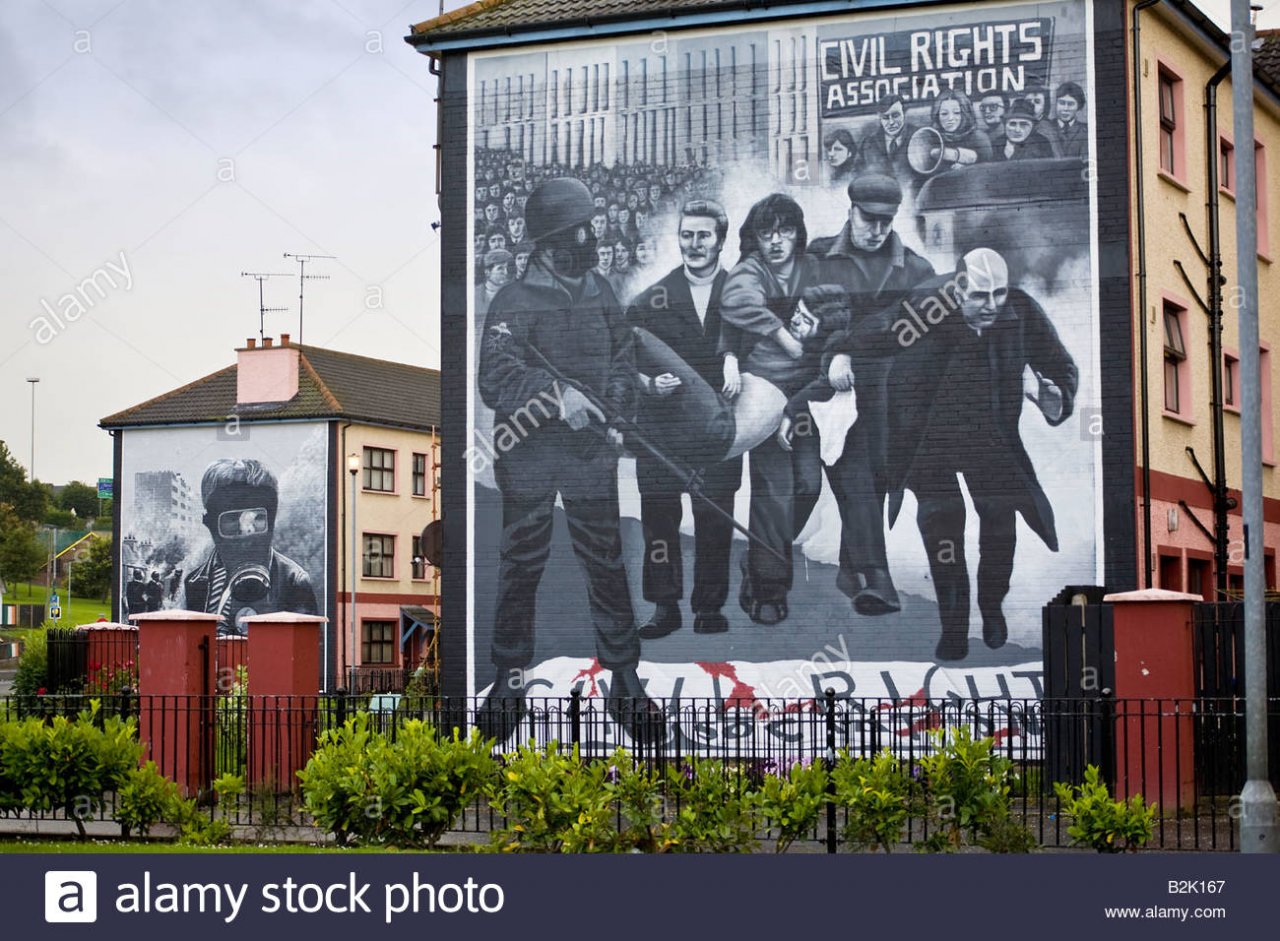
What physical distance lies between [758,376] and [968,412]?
3013 mm

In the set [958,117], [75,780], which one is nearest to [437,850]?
[75,780]

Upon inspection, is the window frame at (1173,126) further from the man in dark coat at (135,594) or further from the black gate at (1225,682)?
the man in dark coat at (135,594)

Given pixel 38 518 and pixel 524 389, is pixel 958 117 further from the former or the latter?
pixel 38 518

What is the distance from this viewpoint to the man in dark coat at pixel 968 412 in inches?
922

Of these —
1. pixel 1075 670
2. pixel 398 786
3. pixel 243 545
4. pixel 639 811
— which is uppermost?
pixel 243 545

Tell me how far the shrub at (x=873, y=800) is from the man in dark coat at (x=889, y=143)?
11.6 m

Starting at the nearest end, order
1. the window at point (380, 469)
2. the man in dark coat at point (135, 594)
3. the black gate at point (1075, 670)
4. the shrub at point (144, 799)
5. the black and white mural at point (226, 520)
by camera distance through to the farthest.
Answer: the shrub at point (144, 799)
the black gate at point (1075, 670)
the black and white mural at point (226, 520)
the man in dark coat at point (135, 594)
the window at point (380, 469)

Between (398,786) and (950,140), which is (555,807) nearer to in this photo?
(398,786)

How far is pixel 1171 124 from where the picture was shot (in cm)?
2538

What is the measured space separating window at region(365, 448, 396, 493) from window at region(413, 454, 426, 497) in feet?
4.90

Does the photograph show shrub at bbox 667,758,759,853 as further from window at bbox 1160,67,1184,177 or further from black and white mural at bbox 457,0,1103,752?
window at bbox 1160,67,1184,177

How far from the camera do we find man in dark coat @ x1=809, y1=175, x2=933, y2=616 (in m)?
23.9

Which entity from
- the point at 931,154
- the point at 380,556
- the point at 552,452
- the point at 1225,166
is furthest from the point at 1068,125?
the point at 380,556

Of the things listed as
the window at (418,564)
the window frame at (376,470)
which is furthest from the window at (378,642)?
the window frame at (376,470)
